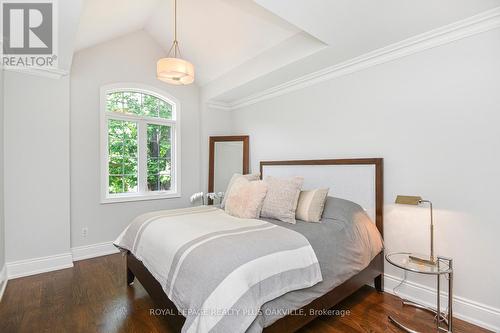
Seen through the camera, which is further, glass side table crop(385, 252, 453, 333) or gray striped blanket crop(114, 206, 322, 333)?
glass side table crop(385, 252, 453, 333)

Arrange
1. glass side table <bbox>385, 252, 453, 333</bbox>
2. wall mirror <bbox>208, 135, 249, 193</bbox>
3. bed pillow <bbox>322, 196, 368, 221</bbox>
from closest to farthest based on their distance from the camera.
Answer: glass side table <bbox>385, 252, 453, 333</bbox>, bed pillow <bbox>322, 196, 368, 221</bbox>, wall mirror <bbox>208, 135, 249, 193</bbox>

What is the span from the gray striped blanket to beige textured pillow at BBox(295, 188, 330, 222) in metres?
0.48

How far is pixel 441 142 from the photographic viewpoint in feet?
7.05

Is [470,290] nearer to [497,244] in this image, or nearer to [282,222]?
[497,244]

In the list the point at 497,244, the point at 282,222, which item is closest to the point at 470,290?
the point at 497,244

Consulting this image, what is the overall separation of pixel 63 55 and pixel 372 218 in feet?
12.1

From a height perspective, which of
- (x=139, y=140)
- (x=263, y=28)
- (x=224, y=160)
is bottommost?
(x=224, y=160)

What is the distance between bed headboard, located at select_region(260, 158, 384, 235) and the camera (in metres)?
2.50

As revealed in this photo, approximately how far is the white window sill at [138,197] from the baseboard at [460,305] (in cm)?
326

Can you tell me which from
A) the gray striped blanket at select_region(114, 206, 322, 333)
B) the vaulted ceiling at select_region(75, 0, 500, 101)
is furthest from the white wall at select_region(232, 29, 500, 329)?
the gray striped blanket at select_region(114, 206, 322, 333)

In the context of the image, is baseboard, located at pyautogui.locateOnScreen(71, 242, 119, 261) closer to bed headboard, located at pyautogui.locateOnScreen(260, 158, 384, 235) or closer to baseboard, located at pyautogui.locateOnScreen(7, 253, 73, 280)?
baseboard, located at pyautogui.locateOnScreen(7, 253, 73, 280)

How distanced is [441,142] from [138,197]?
3.86 m

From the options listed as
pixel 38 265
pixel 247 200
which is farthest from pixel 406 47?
pixel 38 265

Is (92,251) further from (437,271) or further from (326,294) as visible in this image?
(437,271)
